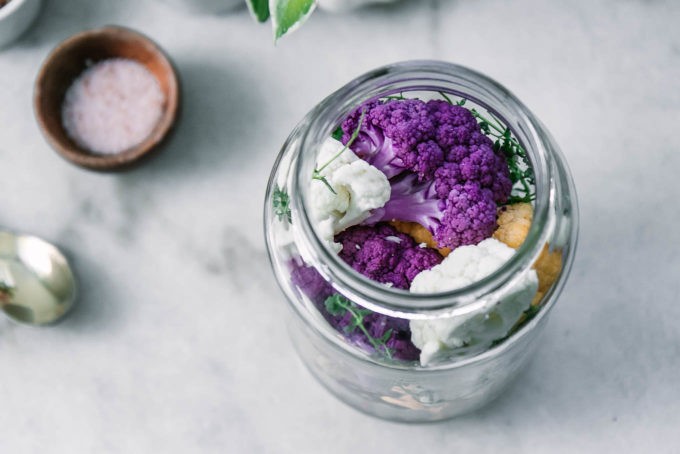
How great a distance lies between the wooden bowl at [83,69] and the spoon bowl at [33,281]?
0.41 feet

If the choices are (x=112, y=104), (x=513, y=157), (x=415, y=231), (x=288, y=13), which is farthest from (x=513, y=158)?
(x=112, y=104)

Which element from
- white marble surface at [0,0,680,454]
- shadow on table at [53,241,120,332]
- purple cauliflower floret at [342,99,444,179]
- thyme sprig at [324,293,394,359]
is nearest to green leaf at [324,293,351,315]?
thyme sprig at [324,293,394,359]

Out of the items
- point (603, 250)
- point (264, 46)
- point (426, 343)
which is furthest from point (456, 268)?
point (264, 46)

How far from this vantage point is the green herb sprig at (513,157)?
668 millimetres

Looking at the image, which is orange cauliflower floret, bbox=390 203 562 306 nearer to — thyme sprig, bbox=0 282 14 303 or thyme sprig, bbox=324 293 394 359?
thyme sprig, bbox=324 293 394 359

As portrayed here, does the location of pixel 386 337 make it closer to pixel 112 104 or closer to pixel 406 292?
pixel 406 292

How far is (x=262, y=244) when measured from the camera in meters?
0.93

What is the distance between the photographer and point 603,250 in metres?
0.90

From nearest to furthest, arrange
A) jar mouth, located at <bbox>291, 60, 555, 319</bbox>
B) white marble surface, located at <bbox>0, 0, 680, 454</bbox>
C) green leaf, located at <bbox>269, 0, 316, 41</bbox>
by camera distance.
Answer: jar mouth, located at <bbox>291, 60, 555, 319</bbox> < green leaf, located at <bbox>269, 0, 316, 41</bbox> < white marble surface, located at <bbox>0, 0, 680, 454</bbox>

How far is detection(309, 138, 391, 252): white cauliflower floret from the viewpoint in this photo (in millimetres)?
610

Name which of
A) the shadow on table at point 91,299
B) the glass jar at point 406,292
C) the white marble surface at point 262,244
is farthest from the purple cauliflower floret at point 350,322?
the shadow on table at point 91,299

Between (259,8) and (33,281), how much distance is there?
423 mm

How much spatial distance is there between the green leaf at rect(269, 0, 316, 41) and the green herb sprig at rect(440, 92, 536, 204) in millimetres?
186

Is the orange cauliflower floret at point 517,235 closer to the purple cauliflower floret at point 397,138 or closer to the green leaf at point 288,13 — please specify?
the purple cauliflower floret at point 397,138
